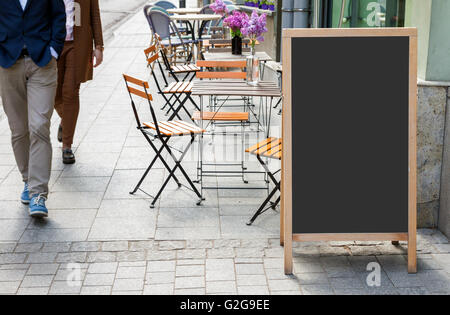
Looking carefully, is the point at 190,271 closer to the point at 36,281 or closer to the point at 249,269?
the point at 249,269

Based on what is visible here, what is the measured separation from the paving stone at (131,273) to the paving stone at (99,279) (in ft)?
0.19

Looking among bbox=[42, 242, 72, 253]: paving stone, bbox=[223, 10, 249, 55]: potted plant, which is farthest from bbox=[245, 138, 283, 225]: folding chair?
bbox=[223, 10, 249, 55]: potted plant

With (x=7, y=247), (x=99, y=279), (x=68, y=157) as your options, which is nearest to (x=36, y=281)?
(x=99, y=279)

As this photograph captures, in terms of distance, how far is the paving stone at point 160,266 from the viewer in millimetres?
4477

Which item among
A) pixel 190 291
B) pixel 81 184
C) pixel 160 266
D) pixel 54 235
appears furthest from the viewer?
pixel 81 184

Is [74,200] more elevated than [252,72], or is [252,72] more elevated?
[252,72]

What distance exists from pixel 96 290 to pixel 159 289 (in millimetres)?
384

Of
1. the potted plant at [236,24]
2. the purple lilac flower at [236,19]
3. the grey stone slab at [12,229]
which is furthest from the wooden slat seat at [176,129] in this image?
the purple lilac flower at [236,19]

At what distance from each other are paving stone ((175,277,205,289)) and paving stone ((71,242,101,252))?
82cm

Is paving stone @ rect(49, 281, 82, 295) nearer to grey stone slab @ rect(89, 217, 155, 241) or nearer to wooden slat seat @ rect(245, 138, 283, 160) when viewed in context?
grey stone slab @ rect(89, 217, 155, 241)

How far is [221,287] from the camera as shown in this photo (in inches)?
166

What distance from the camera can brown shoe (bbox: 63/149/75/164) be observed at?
691 cm
